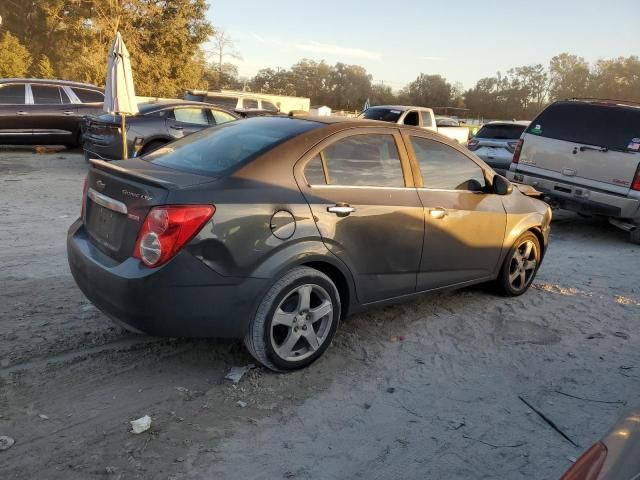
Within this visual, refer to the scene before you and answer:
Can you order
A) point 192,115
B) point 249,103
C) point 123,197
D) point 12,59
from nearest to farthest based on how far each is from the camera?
point 123,197
point 192,115
point 249,103
point 12,59

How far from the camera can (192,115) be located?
11.4 m

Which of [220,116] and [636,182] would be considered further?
[220,116]

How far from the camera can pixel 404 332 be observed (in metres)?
4.36

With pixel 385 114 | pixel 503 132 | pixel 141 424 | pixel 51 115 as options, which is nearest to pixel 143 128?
pixel 51 115

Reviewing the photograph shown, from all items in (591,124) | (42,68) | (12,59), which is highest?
(12,59)

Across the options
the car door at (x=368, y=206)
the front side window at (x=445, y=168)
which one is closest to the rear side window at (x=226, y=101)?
the front side window at (x=445, y=168)

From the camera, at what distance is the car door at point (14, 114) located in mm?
12445

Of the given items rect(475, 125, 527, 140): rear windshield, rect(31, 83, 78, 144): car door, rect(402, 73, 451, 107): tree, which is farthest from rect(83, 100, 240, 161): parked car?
rect(402, 73, 451, 107): tree

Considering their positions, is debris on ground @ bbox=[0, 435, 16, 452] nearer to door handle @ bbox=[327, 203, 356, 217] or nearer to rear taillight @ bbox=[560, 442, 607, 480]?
door handle @ bbox=[327, 203, 356, 217]

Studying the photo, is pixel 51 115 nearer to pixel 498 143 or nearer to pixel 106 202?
pixel 498 143

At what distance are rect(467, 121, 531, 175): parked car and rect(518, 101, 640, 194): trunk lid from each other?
3.59 metres

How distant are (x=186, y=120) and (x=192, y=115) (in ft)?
0.89

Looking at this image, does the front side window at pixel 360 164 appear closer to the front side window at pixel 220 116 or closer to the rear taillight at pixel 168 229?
the rear taillight at pixel 168 229

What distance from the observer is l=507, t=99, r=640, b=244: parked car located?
7.43 metres
